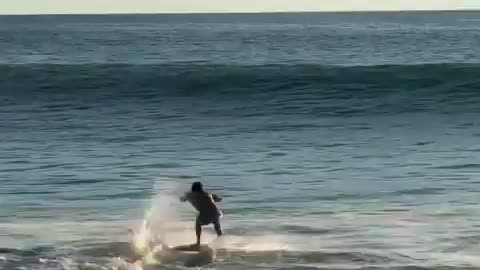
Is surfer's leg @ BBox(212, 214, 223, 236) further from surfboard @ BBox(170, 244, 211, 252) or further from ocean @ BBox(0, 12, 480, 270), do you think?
surfboard @ BBox(170, 244, 211, 252)

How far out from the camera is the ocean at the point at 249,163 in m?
13.1

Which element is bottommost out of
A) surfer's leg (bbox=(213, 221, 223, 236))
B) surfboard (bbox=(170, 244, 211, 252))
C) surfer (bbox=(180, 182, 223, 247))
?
surfboard (bbox=(170, 244, 211, 252))

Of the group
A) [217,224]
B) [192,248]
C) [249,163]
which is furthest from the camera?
[249,163]

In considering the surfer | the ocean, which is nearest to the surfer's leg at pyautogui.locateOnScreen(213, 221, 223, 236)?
the surfer

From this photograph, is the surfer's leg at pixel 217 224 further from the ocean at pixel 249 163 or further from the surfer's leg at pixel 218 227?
the ocean at pixel 249 163

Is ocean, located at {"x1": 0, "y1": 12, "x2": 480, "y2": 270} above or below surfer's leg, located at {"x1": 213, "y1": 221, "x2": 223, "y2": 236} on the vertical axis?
above

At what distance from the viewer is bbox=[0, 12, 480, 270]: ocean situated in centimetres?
1307

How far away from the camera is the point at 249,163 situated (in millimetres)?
21078

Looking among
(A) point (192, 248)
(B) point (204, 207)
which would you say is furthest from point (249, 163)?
(A) point (192, 248)

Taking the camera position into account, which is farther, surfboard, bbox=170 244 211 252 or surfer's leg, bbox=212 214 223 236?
surfer's leg, bbox=212 214 223 236

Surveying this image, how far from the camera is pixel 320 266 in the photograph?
466 inches

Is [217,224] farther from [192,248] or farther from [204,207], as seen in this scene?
[192,248]

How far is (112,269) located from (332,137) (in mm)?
14601

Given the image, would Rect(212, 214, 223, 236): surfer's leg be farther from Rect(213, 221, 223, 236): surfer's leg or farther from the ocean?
the ocean
